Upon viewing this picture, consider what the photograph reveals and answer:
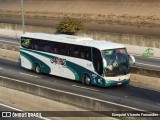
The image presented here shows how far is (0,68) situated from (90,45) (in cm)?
1125

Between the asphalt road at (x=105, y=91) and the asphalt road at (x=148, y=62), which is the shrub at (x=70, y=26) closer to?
the asphalt road at (x=148, y=62)

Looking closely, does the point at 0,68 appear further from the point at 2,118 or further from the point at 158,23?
the point at 158,23

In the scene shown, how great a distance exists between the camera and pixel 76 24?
53.0 m

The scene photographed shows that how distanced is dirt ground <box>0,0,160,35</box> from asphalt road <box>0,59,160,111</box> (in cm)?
3217

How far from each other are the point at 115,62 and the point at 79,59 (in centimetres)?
305

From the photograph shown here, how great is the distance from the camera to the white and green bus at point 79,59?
26.6 metres

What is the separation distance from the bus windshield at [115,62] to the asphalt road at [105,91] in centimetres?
123

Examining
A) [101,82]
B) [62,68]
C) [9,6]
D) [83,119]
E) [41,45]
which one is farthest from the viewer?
[9,6]

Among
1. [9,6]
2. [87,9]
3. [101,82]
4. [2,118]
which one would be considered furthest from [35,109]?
[9,6]

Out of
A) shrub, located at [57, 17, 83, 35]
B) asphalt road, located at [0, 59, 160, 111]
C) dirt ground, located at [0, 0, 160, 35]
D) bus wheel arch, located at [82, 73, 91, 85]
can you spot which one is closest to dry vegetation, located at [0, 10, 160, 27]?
dirt ground, located at [0, 0, 160, 35]

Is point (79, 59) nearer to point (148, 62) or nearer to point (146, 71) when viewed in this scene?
point (146, 71)

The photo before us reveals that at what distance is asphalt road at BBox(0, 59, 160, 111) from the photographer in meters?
22.9

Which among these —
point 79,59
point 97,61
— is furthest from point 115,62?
point 79,59

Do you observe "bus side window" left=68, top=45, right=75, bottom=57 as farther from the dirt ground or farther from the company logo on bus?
the dirt ground
